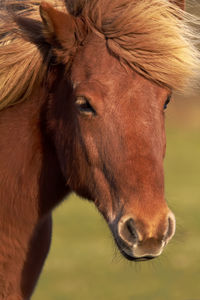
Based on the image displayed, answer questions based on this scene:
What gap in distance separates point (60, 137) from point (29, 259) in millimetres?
730

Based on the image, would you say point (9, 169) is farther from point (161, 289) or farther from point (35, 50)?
point (161, 289)

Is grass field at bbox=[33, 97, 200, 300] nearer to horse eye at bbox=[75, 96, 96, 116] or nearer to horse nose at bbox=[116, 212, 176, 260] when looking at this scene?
horse nose at bbox=[116, 212, 176, 260]

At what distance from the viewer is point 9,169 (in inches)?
164

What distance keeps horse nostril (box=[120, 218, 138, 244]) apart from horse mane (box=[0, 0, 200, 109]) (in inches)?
30.9

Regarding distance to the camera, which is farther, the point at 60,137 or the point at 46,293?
the point at 46,293

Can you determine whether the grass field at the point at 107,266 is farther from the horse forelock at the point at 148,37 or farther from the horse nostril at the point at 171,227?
the horse forelock at the point at 148,37

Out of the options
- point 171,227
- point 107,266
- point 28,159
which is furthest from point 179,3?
point 107,266

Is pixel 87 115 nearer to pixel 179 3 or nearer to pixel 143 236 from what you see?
pixel 143 236

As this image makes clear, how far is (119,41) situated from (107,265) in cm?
704

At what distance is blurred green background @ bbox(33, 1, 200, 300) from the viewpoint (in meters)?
8.92

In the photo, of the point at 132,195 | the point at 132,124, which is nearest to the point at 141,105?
the point at 132,124

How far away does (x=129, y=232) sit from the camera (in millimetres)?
3656

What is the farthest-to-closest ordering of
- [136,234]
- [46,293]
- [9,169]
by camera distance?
[46,293], [9,169], [136,234]

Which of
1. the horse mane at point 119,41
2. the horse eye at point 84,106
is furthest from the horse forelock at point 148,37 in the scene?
the horse eye at point 84,106
